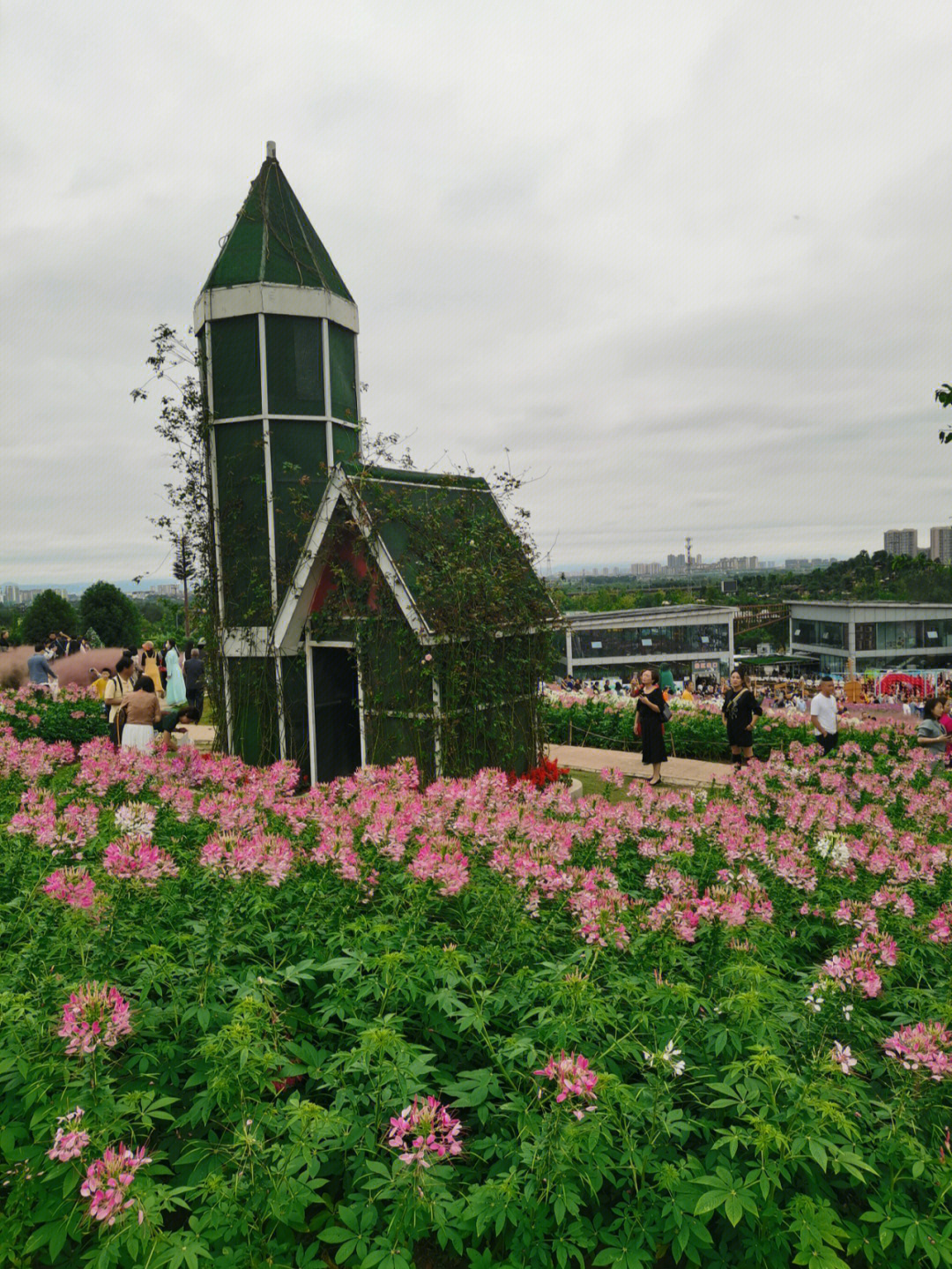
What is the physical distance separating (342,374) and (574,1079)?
1092 centimetres

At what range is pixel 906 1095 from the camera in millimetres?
2840

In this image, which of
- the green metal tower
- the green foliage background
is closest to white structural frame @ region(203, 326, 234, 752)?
the green metal tower

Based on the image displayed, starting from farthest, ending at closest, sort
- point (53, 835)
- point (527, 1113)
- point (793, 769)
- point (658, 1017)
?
point (793, 769) < point (53, 835) < point (658, 1017) < point (527, 1113)

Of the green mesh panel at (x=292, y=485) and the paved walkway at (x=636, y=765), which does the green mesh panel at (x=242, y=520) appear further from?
the paved walkway at (x=636, y=765)

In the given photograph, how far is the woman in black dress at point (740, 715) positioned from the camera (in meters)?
11.7

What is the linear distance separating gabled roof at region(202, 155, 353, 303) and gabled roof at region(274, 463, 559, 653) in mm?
3025

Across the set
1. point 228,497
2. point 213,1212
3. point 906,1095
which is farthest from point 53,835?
point 228,497

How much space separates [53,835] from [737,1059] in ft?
12.3

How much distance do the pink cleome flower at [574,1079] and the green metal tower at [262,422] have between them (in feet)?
29.2

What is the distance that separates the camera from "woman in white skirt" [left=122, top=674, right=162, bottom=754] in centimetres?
960

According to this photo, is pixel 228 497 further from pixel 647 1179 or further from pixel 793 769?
pixel 647 1179

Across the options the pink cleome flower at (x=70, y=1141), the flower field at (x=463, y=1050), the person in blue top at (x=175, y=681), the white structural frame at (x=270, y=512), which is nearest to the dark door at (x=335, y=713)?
the white structural frame at (x=270, y=512)

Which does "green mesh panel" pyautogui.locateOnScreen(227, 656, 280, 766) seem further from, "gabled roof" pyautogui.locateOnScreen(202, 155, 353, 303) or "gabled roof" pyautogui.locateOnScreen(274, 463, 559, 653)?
"gabled roof" pyautogui.locateOnScreen(202, 155, 353, 303)

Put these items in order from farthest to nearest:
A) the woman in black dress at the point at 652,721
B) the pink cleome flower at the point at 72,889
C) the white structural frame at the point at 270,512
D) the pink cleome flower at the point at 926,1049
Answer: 1. the woman in black dress at the point at 652,721
2. the white structural frame at the point at 270,512
3. the pink cleome flower at the point at 72,889
4. the pink cleome flower at the point at 926,1049
